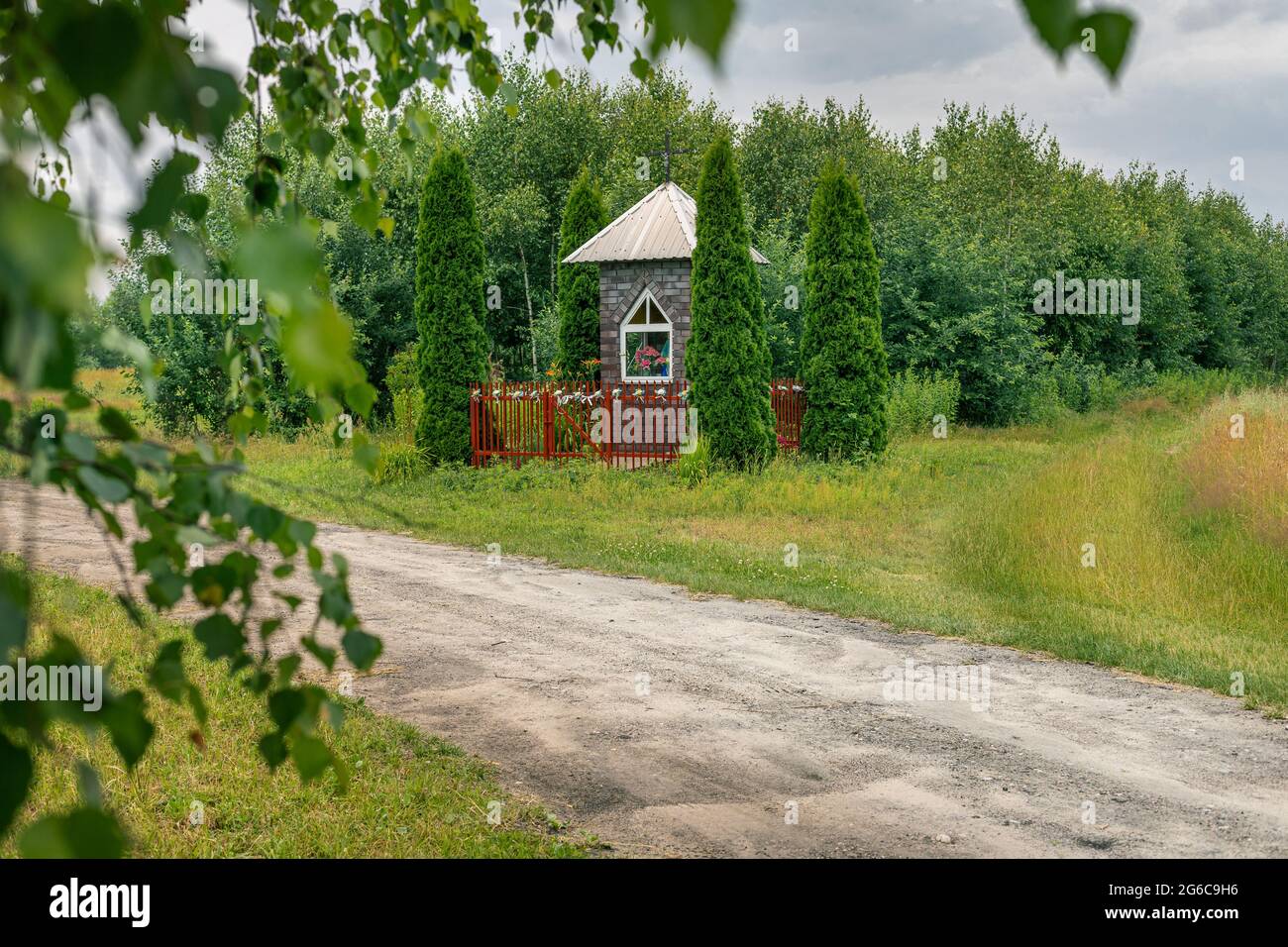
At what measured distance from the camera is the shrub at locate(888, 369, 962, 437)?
20734 mm

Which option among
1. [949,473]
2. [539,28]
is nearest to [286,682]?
[539,28]

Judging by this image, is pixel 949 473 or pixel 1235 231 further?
pixel 1235 231

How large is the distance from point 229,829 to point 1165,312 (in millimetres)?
32289

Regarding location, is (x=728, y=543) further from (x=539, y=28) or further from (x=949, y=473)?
(x=539, y=28)

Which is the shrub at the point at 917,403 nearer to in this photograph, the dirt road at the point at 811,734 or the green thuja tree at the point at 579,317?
the green thuja tree at the point at 579,317

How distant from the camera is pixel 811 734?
18.7 ft

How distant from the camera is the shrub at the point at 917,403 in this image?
20.7 metres

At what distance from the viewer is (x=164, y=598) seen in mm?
1880

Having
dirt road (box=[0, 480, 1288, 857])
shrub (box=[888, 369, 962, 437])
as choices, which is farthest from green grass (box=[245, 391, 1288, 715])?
shrub (box=[888, 369, 962, 437])

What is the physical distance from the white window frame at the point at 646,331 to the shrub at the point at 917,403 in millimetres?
4438

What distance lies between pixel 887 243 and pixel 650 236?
332 inches

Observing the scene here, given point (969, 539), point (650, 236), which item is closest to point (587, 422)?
point (650, 236)

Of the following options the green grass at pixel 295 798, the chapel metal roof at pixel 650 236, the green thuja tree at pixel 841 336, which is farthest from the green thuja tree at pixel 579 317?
the green grass at pixel 295 798

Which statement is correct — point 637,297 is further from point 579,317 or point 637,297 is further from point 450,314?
point 450,314
